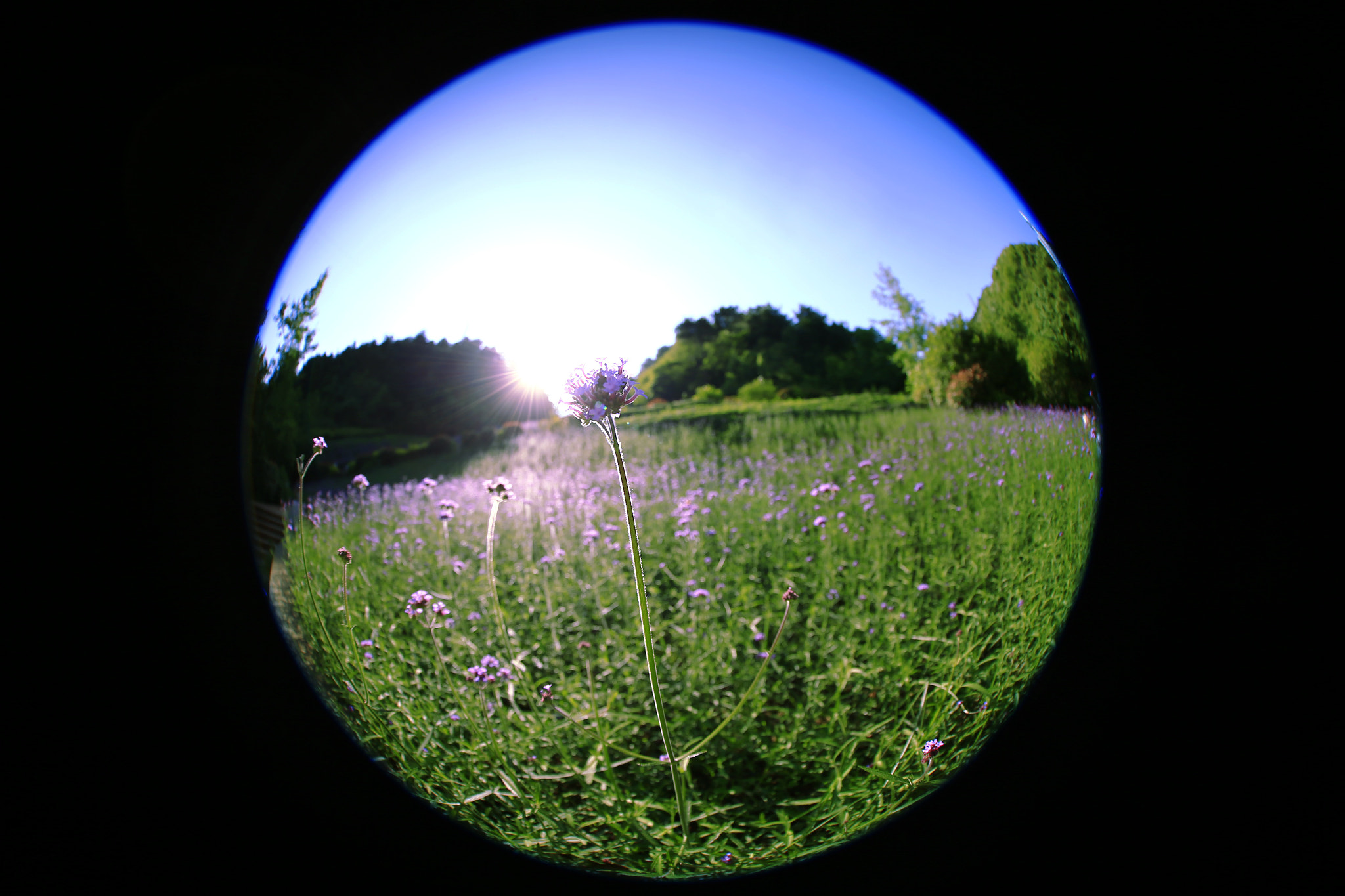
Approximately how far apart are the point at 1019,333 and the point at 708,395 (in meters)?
1.45

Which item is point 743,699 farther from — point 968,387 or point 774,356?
point 774,356

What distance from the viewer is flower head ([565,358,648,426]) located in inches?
36.5

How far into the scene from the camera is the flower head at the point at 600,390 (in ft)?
3.04

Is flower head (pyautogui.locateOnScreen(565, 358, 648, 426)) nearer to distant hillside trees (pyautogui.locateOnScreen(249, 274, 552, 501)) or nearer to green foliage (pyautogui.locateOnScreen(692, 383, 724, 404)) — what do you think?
distant hillside trees (pyautogui.locateOnScreen(249, 274, 552, 501))

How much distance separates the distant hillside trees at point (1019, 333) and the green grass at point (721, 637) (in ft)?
0.32

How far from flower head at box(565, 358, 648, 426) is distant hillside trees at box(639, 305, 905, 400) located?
1.61 feet

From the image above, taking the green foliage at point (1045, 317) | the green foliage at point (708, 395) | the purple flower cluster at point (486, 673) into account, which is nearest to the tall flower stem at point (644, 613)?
the purple flower cluster at point (486, 673)

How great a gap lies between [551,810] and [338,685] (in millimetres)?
658

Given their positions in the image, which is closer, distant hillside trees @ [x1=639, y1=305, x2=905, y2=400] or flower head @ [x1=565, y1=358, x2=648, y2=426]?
flower head @ [x1=565, y1=358, x2=648, y2=426]

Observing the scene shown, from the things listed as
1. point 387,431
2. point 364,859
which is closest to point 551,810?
point 364,859

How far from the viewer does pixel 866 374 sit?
1751 millimetres

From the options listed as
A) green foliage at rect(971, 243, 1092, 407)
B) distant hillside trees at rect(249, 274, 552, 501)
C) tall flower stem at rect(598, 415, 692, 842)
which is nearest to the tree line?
green foliage at rect(971, 243, 1092, 407)

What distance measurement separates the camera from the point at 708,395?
2.50 metres

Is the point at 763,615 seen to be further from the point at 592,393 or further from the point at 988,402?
the point at 592,393
